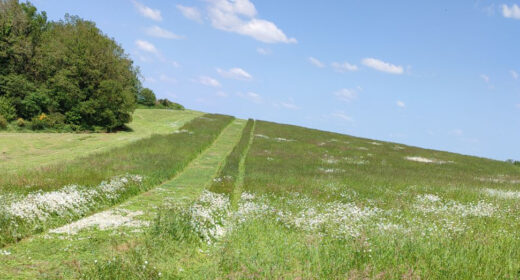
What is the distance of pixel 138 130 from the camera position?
162 feet

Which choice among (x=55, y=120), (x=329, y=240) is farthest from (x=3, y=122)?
(x=329, y=240)

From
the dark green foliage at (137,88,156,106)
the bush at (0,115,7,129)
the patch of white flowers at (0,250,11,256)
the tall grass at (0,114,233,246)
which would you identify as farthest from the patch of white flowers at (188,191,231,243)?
the dark green foliage at (137,88,156,106)

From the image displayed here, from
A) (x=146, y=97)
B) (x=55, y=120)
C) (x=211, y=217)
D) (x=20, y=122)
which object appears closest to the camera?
(x=211, y=217)

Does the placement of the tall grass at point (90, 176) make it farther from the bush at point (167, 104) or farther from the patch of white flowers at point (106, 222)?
the bush at point (167, 104)

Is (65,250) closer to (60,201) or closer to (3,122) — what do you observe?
(60,201)

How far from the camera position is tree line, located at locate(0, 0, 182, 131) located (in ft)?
139

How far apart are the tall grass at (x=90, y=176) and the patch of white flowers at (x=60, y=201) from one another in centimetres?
5

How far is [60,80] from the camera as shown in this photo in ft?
136

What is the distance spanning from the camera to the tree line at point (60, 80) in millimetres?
42375

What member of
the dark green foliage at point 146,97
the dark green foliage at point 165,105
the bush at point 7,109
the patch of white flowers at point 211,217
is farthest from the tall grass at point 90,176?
the dark green foliage at point 165,105

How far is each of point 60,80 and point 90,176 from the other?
103ft

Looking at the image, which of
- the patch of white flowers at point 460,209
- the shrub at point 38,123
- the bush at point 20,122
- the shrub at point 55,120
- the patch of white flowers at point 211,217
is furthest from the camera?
the shrub at point 55,120

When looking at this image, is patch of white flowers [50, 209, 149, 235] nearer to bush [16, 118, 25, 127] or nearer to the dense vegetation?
the dense vegetation

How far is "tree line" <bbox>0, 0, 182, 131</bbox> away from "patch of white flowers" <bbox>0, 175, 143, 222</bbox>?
32.5 metres
